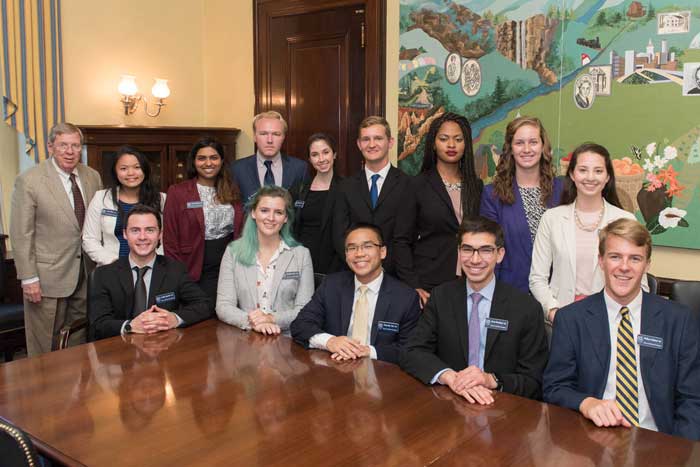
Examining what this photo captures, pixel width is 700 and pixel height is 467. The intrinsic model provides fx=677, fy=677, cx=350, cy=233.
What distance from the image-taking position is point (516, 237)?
3207 mm

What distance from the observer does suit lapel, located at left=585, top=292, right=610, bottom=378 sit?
2.20 meters

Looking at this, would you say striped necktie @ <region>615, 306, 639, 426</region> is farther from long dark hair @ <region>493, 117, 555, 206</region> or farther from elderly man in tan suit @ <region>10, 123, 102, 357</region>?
elderly man in tan suit @ <region>10, 123, 102, 357</region>

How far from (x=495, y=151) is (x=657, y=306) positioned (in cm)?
252

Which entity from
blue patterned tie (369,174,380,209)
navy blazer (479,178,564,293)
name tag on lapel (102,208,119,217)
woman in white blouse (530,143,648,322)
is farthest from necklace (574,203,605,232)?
name tag on lapel (102,208,119,217)

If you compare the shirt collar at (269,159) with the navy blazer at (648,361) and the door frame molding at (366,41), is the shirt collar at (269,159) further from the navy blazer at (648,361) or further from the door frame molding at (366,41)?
the navy blazer at (648,361)

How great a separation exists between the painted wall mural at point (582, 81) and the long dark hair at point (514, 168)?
94 cm

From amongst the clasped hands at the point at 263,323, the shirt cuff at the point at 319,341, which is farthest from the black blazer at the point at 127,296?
the shirt cuff at the point at 319,341

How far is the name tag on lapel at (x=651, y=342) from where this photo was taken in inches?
84.6

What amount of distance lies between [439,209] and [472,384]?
1469 millimetres

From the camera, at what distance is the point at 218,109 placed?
6648 mm

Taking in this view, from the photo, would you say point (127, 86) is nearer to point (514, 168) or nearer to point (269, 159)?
point (269, 159)

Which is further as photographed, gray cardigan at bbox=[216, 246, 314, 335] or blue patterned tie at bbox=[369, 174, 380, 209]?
blue patterned tie at bbox=[369, 174, 380, 209]

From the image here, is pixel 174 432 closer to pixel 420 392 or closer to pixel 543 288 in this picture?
pixel 420 392

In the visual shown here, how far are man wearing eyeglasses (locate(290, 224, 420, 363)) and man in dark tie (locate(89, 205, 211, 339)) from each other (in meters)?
0.61
